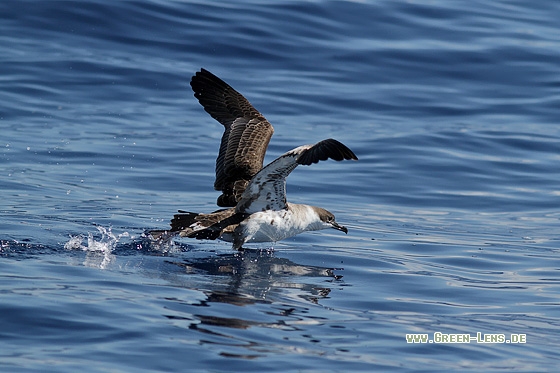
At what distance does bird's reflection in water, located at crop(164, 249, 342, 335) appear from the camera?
6.37 m

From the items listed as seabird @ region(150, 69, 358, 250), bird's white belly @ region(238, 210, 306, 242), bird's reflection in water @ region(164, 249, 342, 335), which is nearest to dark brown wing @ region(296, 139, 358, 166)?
seabird @ region(150, 69, 358, 250)

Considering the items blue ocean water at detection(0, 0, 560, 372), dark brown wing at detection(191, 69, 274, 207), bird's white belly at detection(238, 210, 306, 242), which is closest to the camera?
blue ocean water at detection(0, 0, 560, 372)

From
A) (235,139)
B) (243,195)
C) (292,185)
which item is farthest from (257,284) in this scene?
(292,185)

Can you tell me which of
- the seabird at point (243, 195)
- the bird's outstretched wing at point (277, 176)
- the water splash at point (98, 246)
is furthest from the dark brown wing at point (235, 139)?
the water splash at point (98, 246)

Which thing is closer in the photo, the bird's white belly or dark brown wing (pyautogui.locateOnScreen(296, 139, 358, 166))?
dark brown wing (pyautogui.locateOnScreen(296, 139, 358, 166))

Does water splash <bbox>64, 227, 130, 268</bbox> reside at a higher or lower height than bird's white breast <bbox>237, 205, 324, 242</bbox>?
lower

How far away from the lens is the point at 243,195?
8570 millimetres

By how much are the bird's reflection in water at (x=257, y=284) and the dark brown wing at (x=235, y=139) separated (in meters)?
0.70

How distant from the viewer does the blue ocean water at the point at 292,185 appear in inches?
239

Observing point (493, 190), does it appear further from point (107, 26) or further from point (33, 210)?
point (107, 26)

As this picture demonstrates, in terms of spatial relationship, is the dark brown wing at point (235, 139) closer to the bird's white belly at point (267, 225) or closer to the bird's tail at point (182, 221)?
the bird's white belly at point (267, 225)

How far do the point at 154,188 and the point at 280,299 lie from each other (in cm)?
459

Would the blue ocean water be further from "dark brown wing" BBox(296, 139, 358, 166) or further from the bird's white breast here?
"dark brown wing" BBox(296, 139, 358, 166)

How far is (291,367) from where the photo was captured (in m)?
5.54
